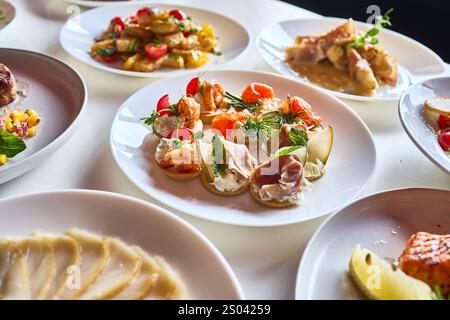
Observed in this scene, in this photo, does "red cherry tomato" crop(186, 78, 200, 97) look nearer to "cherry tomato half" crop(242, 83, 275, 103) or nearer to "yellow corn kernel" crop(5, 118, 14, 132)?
"cherry tomato half" crop(242, 83, 275, 103)

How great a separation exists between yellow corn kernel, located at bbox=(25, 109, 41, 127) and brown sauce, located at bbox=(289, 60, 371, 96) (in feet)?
4.24

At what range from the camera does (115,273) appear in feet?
4.00

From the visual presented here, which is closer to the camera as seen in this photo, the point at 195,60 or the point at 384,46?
the point at 195,60

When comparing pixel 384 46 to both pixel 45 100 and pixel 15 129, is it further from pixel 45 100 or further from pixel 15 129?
pixel 15 129

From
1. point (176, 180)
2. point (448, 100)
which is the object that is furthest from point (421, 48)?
point (176, 180)

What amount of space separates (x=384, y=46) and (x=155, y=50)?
134cm

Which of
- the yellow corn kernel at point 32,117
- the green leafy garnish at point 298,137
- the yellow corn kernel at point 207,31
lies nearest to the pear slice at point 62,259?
the yellow corn kernel at point 32,117

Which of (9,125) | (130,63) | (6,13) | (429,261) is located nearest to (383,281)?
(429,261)

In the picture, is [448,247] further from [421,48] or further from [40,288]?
[421,48]

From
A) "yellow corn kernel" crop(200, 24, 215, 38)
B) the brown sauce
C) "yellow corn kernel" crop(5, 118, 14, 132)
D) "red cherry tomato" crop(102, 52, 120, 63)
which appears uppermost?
"yellow corn kernel" crop(200, 24, 215, 38)

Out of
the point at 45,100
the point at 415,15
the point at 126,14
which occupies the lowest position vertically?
the point at 415,15

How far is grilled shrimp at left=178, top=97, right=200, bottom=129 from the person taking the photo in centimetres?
178

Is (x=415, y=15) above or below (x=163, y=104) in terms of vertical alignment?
below

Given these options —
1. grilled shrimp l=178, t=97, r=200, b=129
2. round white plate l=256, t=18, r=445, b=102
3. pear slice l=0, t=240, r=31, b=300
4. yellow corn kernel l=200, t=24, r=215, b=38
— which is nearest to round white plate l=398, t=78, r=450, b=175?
round white plate l=256, t=18, r=445, b=102
